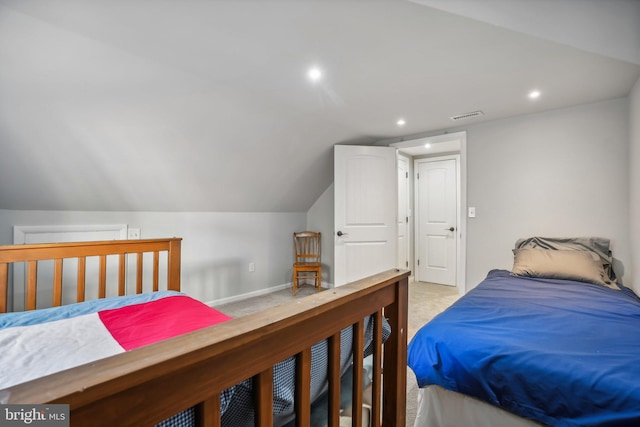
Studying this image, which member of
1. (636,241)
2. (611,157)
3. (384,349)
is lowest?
(384,349)

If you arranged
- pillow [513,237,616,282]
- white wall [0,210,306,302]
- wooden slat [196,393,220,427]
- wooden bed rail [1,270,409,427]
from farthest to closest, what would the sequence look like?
1. white wall [0,210,306,302]
2. pillow [513,237,616,282]
3. wooden slat [196,393,220,427]
4. wooden bed rail [1,270,409,427]

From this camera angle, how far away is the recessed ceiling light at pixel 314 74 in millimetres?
1942

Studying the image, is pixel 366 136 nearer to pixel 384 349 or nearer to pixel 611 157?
pixel 611 157

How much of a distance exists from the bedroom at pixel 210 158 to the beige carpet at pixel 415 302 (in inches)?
9.7

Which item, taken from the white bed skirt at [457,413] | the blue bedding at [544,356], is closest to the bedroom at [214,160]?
the blue bedding at [544,356]

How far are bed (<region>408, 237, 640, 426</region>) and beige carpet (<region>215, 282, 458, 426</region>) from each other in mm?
1196

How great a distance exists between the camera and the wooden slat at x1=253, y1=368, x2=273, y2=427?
2.07 feet

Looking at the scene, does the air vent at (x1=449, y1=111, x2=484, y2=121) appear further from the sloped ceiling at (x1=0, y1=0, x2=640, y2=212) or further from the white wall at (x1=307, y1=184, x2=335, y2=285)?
the white wall at (x1=307, y1=184, x2=335, y2=285)

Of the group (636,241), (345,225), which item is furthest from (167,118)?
(636,241)

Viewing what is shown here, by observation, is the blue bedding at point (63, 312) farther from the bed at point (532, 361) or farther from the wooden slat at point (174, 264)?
the bed at point (532, 361)

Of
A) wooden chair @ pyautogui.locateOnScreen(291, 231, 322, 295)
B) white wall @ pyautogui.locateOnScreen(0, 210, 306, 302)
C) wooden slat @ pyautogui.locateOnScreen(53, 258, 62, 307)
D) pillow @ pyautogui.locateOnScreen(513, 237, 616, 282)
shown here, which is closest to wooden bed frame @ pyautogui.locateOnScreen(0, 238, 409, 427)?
wooden slat @ pyautogui.locateOnScreen(53, 258, 62, 307)

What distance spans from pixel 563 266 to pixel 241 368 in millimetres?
2592

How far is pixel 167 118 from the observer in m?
2.28

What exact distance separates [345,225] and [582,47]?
2.44 meters
